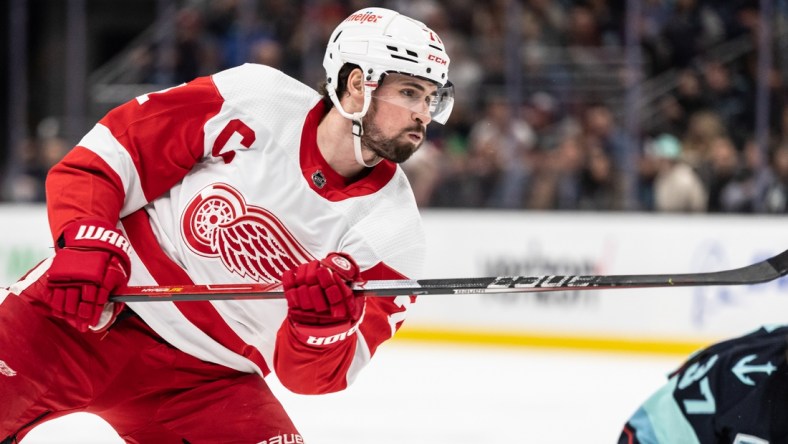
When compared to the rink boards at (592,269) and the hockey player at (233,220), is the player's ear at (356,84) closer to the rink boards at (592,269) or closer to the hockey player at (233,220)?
the hockey player at (233,220)

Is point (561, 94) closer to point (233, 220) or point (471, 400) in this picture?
point (471, 400)

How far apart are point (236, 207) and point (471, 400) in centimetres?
235

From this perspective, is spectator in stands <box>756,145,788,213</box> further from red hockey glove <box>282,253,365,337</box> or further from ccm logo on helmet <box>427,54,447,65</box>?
red hockey glove <box>282,253,365,337</box>

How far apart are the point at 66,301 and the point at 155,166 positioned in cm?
39

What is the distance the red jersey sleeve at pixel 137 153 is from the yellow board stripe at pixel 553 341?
366 centimetres

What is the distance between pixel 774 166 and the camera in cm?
612

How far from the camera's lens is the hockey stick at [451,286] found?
7.02ft

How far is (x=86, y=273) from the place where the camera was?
222 centimetres

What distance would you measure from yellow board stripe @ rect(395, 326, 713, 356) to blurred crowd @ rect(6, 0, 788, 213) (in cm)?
75

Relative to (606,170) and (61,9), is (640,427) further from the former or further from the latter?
(61,9)

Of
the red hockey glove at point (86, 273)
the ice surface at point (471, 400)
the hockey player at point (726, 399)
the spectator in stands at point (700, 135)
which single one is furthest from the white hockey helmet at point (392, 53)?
the spectator in stands at point (700, 135)

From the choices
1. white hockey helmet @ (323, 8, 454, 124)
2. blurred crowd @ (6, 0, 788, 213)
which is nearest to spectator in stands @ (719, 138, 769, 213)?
blurred crowd @ (6, 0, 788, 213)

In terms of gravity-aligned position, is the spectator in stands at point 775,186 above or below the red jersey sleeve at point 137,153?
below

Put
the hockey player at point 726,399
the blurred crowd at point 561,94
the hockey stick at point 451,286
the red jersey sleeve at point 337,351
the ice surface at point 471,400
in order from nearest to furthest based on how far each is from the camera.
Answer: the hockey player at point 726,399 → the hockey stick at point 451,286 → the red jersey sleeve at point 337,351 → the ice surface at point 471,400 → the blurred crowd at point 561,94
